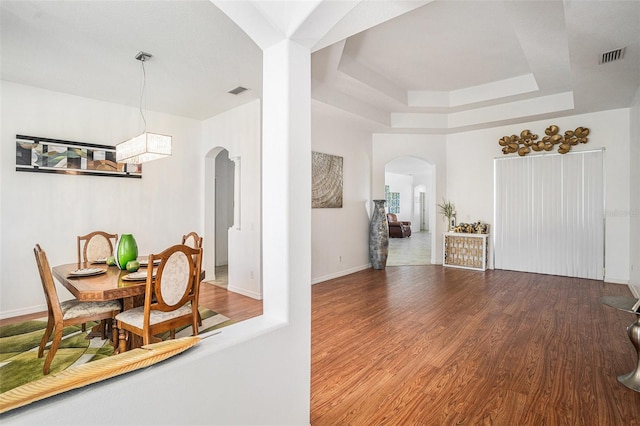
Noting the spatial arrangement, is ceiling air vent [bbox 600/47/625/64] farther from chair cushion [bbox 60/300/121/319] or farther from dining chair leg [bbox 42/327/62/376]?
dining chair leg [bbox 42/327/62/376]

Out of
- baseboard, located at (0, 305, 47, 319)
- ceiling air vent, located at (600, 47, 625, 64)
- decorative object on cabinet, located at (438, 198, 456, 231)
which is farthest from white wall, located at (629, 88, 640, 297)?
baseboard, located at (0, 305, 47, 319)

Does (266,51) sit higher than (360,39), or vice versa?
(360,39)

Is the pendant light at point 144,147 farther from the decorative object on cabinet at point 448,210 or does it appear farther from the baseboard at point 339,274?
the decorative object on cabinet at point 448,210

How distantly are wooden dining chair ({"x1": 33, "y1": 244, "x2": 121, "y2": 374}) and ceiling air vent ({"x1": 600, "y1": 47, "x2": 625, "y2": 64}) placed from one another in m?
5.18

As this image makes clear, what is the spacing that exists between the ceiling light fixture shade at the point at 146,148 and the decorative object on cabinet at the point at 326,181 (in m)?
2.37

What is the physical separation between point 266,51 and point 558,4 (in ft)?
8.84

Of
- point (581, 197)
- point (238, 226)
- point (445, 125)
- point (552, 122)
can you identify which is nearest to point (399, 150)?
point (445, 125)

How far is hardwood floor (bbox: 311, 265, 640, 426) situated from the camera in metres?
1.95

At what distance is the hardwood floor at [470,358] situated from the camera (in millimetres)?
1954

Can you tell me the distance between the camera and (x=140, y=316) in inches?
97.0

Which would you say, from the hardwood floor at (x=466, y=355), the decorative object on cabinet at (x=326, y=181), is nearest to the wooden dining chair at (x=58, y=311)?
the hardwood floor at (x=466, y=355)

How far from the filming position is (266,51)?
1781 mm

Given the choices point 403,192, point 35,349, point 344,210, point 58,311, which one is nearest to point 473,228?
point 344,210

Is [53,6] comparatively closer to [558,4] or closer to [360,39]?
[360,39]
